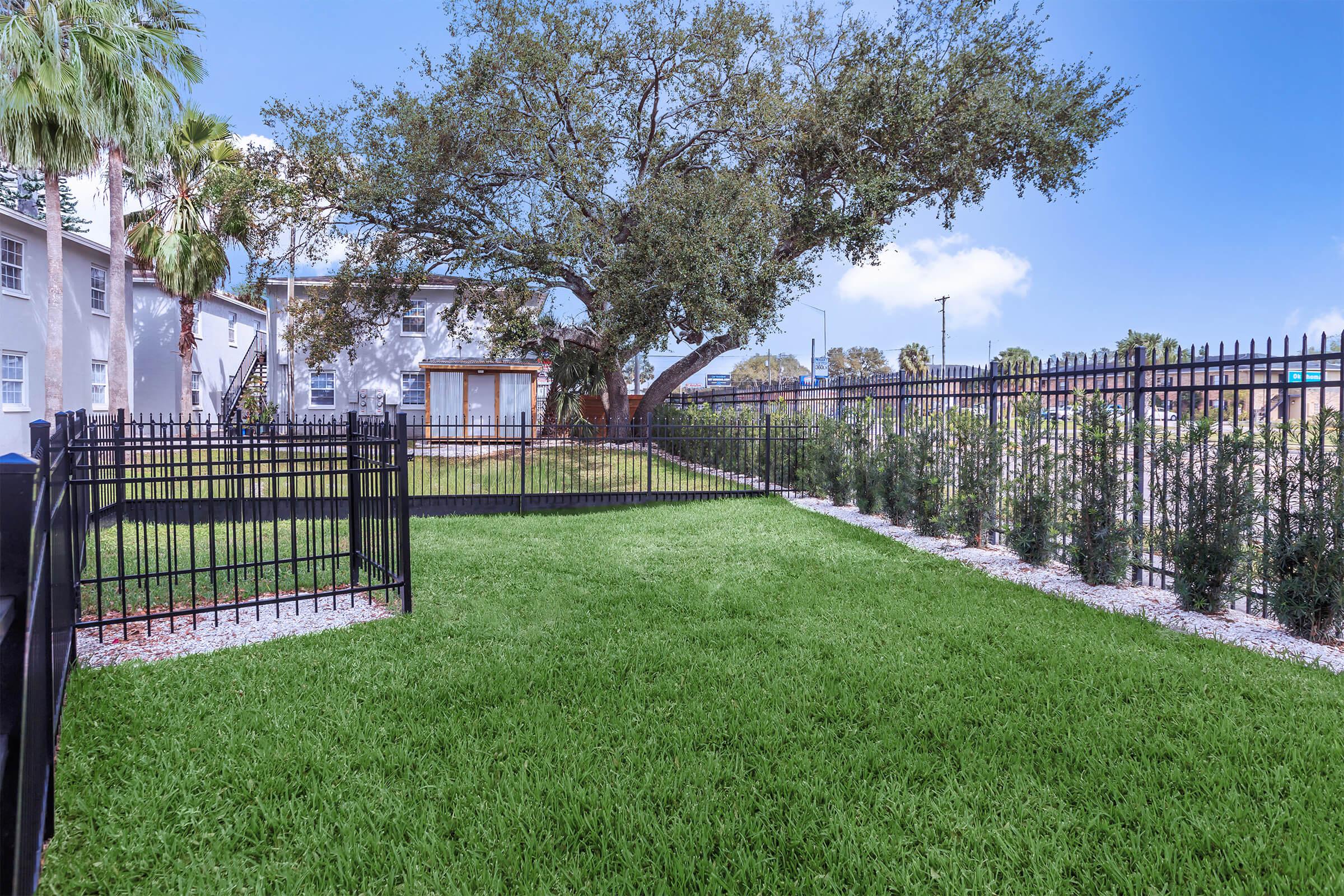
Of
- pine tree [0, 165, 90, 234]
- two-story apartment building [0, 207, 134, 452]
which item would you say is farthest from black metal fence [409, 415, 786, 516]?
pine tree [0, 165, 90, 234]

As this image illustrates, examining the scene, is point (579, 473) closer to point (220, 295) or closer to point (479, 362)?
point (479, 362)

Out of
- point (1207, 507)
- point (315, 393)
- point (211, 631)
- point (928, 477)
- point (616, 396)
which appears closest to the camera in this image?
point (211, 631)

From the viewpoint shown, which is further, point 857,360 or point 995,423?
point 857,360

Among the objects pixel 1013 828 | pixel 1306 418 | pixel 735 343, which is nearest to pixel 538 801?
pixel 1013 828

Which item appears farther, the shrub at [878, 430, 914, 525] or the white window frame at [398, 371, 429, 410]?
the white window frame at [398, 371, 429, 410]

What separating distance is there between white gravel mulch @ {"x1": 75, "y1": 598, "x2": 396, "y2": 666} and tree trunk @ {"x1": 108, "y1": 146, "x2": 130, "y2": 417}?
54.6ft

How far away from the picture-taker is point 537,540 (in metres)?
9.26

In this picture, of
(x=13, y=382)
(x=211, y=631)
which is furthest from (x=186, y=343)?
(x=211, y=631)

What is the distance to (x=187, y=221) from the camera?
71.4 ft

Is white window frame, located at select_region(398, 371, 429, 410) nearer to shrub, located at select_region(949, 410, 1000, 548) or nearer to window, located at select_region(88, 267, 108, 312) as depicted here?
window, located at select_region(88, 267, 108, 312)

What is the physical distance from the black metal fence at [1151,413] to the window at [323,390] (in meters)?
20.6

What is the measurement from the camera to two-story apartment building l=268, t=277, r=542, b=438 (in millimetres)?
23641

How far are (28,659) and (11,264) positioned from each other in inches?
858

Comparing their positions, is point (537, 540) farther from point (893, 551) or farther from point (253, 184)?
point (253, 184)
